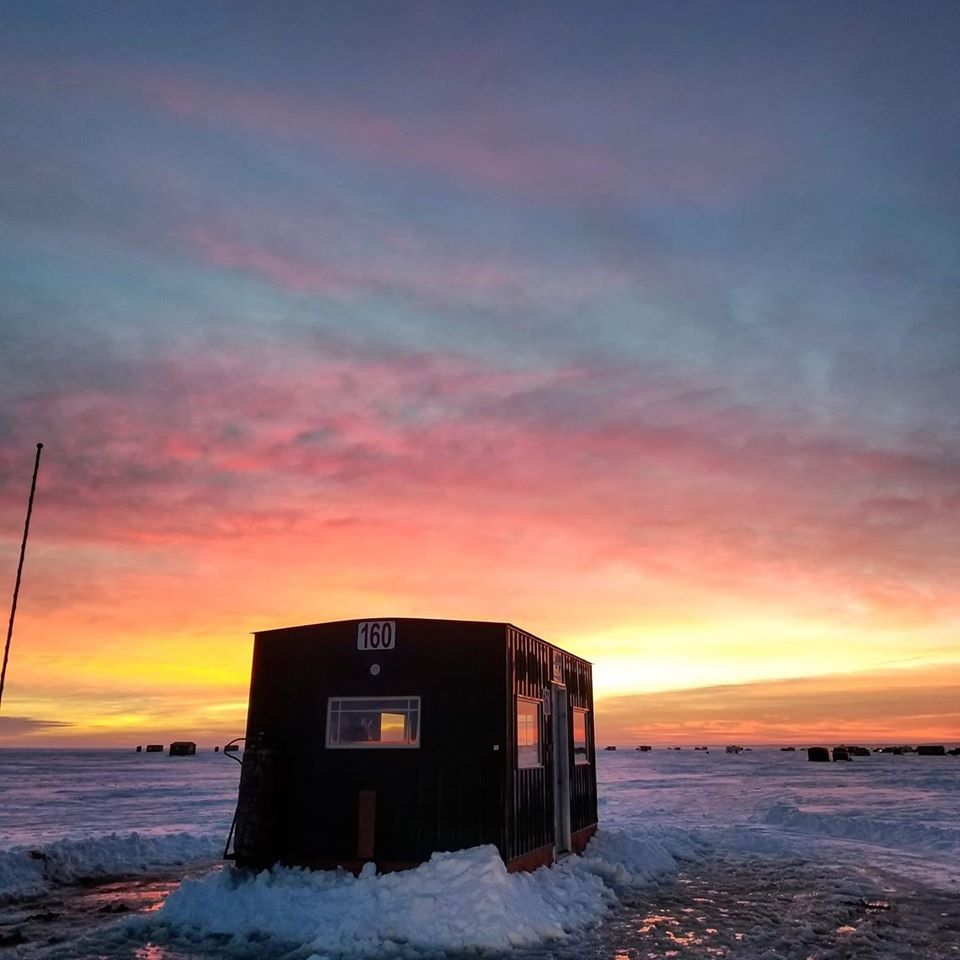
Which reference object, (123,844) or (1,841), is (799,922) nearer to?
(123,844)

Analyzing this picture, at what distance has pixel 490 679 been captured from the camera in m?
15.1

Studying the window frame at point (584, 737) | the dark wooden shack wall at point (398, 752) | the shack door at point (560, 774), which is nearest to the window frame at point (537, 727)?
the dark wooden shack wall at point (398, 752)

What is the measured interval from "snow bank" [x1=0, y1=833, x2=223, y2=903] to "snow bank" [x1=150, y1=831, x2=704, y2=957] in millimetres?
6809

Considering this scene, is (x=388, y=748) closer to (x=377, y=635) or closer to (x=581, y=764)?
(x=377, y=635)

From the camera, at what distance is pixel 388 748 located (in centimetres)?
1517

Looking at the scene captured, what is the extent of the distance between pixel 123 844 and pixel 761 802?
38071 millimetres

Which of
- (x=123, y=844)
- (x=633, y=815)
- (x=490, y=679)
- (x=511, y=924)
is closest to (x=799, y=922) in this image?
(x=511, y=924)

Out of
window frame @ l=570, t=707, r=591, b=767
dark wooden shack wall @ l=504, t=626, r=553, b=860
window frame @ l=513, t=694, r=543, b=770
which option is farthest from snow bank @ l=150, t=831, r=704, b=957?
window frame @ l=570, t=707, r=591, b=767

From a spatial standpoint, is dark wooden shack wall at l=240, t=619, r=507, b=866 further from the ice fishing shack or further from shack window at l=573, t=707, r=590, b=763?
shack window at l=573, t=707, r=590, b=763

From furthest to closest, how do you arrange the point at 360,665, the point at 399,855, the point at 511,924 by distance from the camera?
the point at 360,665
the point at 399,855
the point at 511,924

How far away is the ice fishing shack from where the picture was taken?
1456 centimetres

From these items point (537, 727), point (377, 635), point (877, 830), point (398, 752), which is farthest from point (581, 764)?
point (877, 830)

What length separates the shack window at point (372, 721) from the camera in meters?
15.3

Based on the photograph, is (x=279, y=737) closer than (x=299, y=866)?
No
